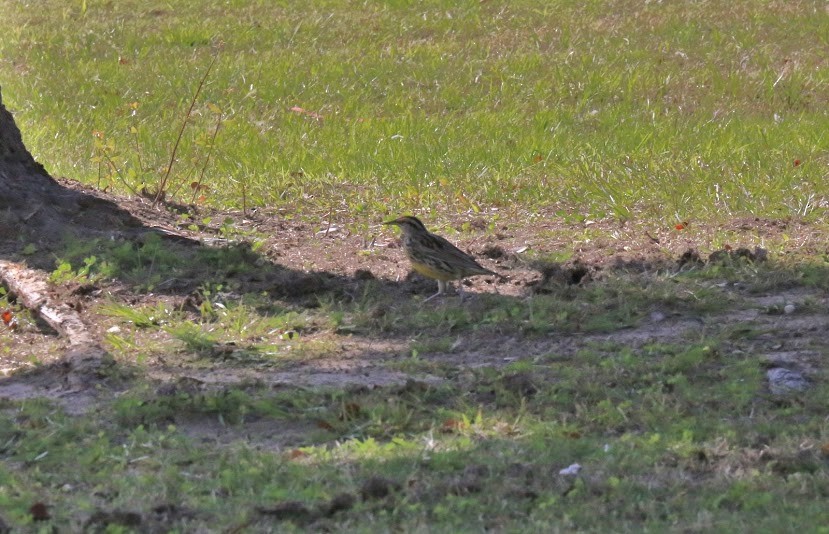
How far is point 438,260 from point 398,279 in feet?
2.39

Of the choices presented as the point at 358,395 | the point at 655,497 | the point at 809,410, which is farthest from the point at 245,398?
the point at 809,410

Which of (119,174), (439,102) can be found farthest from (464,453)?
(439,102)

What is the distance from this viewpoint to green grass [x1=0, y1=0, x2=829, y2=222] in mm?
10953

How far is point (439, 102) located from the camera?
1498cm

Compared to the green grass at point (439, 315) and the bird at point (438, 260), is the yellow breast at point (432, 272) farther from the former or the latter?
the green grass at point (439, 315)

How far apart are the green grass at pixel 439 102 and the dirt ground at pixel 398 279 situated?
593mm

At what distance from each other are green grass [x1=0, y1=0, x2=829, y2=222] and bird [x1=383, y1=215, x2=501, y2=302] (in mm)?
2306

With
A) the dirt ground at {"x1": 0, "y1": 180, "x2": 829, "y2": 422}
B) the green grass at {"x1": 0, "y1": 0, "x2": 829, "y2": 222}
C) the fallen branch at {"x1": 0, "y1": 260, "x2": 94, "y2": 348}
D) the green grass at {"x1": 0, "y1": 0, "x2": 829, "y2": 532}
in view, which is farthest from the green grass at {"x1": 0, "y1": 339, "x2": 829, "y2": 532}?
the green grass at {"x1": 0, "y1": 0, "x2": 829, "y2": 222}

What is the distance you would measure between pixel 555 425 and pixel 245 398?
135 cm

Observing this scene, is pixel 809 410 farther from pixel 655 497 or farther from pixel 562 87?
pixel 562 87

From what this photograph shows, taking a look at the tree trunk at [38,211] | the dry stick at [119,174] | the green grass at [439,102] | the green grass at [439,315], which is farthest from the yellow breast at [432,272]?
the dry stick at [119,174]

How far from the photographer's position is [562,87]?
50.9ft

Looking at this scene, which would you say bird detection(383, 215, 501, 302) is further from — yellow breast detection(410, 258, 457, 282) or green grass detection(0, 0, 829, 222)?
green grass detection(0, 0, 829, 222)

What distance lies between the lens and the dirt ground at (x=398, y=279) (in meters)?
6.61
